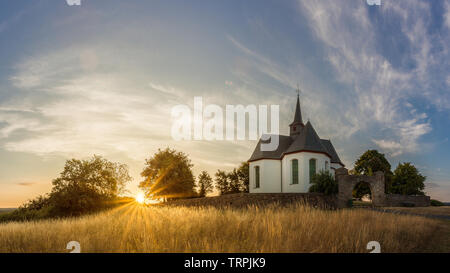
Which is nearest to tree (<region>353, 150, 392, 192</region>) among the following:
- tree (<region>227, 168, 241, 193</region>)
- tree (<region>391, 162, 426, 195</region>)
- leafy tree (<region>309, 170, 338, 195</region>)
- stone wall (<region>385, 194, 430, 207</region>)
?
tree (<region>391, 162, 426, 195</region>)

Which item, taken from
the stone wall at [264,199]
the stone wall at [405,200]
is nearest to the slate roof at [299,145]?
the stone wall at [405,200]

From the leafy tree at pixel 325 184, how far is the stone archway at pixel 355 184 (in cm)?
57

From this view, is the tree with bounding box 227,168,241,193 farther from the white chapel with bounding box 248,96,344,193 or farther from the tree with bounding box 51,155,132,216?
the tree with bounding box 51,155,132,216

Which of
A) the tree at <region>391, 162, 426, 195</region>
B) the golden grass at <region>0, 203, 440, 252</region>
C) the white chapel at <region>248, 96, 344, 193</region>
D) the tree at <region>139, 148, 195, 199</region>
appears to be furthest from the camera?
the tree at <region>391, 162, 426, 195</region>

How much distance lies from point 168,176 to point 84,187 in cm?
1431

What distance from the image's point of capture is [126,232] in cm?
680

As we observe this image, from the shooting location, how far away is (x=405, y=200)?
3256 cm

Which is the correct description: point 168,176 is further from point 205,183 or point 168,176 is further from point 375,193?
point 375,193

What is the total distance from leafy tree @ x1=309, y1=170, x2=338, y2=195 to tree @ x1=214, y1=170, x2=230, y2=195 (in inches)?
911

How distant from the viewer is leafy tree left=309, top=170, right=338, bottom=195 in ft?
91.7

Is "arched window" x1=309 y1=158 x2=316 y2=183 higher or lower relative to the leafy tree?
higher

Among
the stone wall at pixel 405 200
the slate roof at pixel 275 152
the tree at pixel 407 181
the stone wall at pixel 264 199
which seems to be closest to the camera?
the stone wall at pixel 264 199

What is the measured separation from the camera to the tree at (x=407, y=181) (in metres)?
46.2

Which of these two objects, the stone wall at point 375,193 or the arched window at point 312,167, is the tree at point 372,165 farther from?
the arched window at point 312,167
